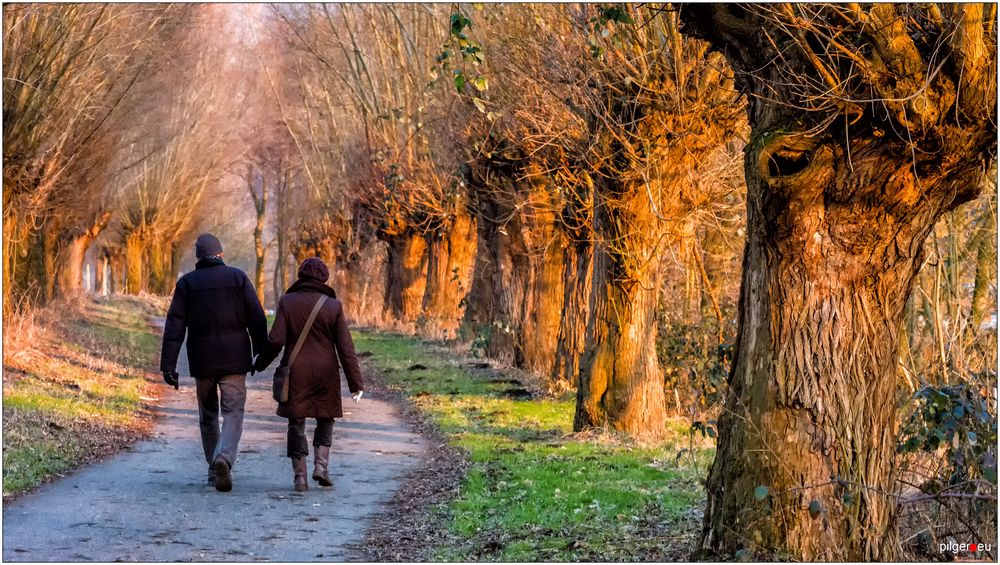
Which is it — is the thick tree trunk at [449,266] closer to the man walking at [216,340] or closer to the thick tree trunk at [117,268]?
the man walking at [216,340]

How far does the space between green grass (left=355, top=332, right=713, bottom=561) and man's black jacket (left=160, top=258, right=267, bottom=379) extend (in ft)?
7.49

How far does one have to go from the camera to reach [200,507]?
902 centimetres

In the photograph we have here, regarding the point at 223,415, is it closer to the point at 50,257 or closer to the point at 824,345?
the point at 824,345

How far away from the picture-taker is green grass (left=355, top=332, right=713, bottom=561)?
7625 millimetres

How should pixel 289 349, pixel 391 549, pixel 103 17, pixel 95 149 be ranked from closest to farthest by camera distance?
pixel 391 549 < pixel 289 349 < pixel 103 17 < pixel 95 149

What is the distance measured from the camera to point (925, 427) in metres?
7.72

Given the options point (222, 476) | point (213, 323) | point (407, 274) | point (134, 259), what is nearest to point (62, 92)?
point (213, 323)

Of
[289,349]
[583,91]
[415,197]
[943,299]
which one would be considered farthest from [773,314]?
[415,197]

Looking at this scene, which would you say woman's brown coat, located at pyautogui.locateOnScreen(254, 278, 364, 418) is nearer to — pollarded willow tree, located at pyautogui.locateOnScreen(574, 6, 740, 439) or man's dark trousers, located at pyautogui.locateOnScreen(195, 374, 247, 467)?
man's dark trousers, located at pyautogui.locateOnScreen(195, 374, 247, 467)

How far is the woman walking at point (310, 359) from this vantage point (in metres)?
9.75

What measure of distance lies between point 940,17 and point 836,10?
1.83 ft

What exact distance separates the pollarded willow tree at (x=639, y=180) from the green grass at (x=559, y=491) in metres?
0.80

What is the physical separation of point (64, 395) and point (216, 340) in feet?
20.2

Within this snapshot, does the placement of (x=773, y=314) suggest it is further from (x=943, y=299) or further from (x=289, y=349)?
(x=943, y=299)
